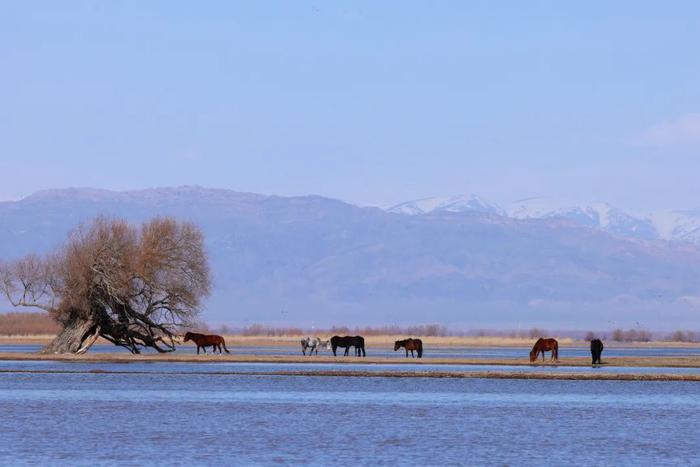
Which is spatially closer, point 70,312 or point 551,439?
point 551,439

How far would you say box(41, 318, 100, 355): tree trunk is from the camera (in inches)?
3088

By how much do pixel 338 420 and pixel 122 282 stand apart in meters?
36.4

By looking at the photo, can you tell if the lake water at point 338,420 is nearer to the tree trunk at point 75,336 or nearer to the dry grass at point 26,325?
the tree trunk at point 75,336

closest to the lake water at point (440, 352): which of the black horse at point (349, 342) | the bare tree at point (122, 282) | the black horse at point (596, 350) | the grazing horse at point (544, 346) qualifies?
the black horse at point (349, 342)

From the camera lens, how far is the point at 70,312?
77875mm

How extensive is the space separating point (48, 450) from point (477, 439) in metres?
10.9

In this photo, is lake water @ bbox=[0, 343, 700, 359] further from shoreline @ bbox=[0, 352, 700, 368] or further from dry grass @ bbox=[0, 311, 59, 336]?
dry grass @ bbox=[0, 311, 59, 336]

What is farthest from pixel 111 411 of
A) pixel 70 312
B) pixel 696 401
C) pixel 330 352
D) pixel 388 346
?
pixel 388 346

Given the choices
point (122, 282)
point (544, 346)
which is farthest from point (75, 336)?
point (544, 346)

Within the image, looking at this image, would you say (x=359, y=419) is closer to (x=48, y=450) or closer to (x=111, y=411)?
(x=111, y=411)

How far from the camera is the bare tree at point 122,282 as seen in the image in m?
77.6

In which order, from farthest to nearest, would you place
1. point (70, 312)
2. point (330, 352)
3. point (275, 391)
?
1. point (330, 352)
2. point (70, 312)
3. point (275, 391)

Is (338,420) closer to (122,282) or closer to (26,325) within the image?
(122,282)

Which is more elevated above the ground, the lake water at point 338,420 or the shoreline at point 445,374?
the shoreline at point 445,374
